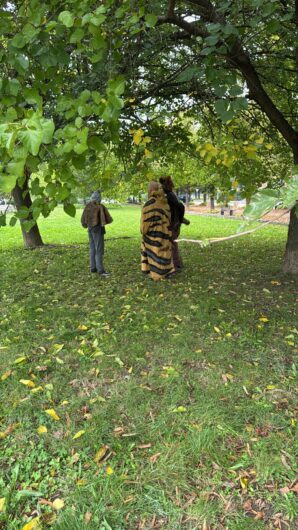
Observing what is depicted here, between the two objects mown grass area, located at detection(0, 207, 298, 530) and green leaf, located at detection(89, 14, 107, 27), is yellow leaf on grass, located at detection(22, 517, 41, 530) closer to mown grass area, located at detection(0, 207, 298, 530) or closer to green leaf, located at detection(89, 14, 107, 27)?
mown grass area, located at detection(0, 207, 298, 530)

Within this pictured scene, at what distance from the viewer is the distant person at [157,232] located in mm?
6777

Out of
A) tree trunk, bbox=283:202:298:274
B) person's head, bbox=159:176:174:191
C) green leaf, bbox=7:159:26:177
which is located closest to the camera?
green leaf, bbox=7:159:26:177

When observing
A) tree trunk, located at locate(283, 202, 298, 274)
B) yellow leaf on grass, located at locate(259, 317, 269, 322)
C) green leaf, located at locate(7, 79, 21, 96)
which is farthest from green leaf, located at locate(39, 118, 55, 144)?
tree trunk, located at locate(283, 202, 298, 274)

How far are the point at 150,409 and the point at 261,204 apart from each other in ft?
9.25

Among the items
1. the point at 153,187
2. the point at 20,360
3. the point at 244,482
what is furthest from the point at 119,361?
the point at 153,187

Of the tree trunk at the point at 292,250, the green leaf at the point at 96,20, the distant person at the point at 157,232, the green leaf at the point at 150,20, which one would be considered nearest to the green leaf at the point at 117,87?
the green leaf at the point at 96,20

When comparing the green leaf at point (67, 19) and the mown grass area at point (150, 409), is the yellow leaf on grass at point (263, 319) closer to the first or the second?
the mown grass area at point (150, 409)

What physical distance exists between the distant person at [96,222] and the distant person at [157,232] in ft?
2.71

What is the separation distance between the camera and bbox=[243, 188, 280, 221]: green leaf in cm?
89

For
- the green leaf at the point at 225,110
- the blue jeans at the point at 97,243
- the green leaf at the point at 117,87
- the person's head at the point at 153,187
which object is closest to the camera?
the green leaf at the point at 117,87

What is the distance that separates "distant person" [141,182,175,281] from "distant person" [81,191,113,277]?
827 mm

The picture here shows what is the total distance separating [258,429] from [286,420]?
0.28 metres

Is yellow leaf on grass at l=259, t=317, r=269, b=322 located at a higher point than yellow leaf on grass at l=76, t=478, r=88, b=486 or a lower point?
higher

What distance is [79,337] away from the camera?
473cm
